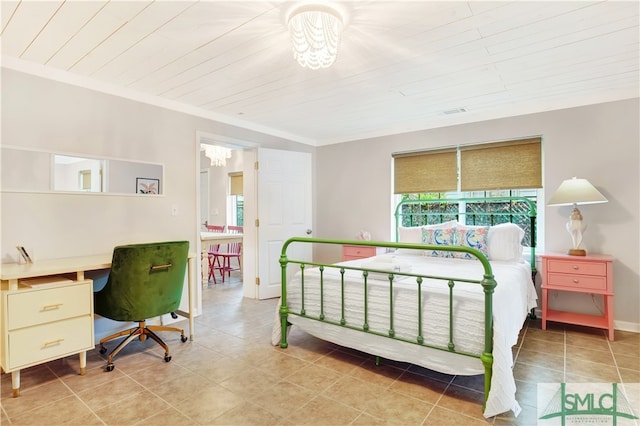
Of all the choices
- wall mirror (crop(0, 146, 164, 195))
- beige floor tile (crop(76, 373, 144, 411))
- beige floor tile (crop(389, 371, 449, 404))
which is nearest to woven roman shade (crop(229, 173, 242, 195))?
wall mirror (crop(0, 146, 164, 195))

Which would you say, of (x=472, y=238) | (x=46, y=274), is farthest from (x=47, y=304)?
(x=472, y=238)

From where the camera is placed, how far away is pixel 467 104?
353 centimetres

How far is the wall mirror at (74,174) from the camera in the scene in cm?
249

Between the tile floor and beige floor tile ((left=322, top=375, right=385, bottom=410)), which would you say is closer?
the tile floor

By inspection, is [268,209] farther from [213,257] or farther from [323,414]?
[323,414]

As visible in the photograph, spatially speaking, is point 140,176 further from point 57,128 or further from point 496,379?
point 496,379

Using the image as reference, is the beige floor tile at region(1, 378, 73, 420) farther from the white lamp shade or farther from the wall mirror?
the white lamp shade

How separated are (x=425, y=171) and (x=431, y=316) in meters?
2.59

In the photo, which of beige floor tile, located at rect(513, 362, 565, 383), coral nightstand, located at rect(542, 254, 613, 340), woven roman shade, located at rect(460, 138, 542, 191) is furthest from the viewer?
woven roman shade, located at rect(460, 138, 542, 191)

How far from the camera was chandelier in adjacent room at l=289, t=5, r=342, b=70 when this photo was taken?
1837 millimetres

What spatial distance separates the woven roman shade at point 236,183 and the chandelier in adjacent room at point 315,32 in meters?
4.93

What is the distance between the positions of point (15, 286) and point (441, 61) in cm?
327

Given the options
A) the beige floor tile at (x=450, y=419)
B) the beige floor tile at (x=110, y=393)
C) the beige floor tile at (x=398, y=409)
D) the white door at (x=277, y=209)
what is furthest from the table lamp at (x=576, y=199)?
the beige floor tile at (x=110, y=393)

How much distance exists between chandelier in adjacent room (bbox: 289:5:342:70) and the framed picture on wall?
2.09 metres
